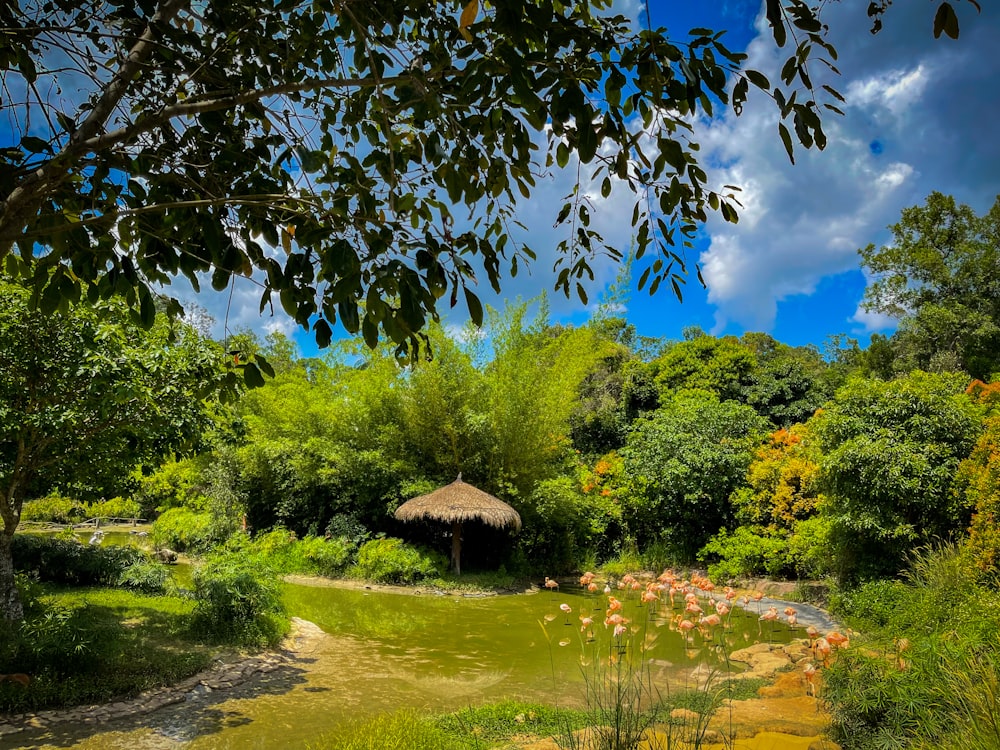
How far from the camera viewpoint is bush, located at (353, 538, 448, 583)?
37.0 ft

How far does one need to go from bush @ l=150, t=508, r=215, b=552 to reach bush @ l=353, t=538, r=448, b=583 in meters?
4.21

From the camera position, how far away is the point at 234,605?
615cm

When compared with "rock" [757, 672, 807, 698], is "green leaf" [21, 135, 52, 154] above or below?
above

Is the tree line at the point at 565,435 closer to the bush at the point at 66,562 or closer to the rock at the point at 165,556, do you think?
the rock at the point at 165,556

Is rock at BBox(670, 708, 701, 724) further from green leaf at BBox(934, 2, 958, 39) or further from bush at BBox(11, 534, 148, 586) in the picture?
bush at BBox(11, 534, 148, 586)

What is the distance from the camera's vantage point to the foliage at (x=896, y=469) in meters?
7.21

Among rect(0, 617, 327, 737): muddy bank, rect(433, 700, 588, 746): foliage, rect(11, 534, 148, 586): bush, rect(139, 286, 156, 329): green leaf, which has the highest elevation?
rect(139, 286, 156, 329): green leaf

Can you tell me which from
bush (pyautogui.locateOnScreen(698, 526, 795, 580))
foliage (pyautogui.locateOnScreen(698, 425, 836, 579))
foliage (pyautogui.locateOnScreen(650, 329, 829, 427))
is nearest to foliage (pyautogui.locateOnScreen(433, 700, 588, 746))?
foliage (pyautogui.locateOnScreen(698, 425, 836, 579))

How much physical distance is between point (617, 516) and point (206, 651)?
30.1 feet

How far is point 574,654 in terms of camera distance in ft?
21.7

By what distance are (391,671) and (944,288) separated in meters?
18.1

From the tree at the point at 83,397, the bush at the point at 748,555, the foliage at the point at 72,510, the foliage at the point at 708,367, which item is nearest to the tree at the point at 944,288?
the foliage at the point at 708,367

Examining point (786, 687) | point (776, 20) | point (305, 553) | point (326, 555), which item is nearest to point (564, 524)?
point (326, 555)

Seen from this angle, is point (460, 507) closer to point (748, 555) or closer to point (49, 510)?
point (748, 555)
